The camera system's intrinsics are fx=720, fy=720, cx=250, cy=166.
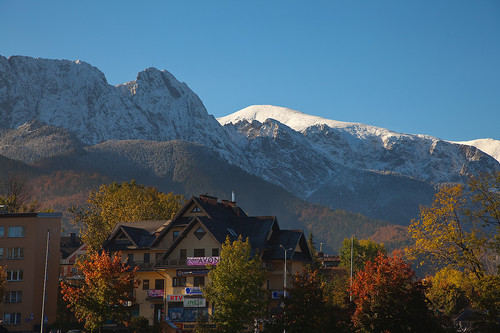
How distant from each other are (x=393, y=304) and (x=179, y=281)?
123 feet

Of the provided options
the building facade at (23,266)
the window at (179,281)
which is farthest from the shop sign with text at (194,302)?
the building facade at (23,266)

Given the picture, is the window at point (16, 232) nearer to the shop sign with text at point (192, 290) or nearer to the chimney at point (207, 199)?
the chimney at point (207, 199)

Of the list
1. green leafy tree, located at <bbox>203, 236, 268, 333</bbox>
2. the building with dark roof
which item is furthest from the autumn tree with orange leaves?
green leafy tree, located at <bbox>203, 236, 268, 333</bbox>

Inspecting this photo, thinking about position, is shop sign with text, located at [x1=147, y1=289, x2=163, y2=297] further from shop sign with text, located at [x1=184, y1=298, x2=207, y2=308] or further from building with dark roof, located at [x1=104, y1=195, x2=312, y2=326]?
shop sign with text, located at [x1=184, y1=298, x2=207, y2=308]

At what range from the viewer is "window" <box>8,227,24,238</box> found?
9681 cm

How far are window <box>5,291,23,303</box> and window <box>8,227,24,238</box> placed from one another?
7.55 meters

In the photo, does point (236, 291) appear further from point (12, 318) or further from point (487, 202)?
point (12, 318)

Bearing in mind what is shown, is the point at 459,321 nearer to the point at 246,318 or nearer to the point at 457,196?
the point at 246,318

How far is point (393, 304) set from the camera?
187 feet

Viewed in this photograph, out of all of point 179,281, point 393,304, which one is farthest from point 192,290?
point 393,304

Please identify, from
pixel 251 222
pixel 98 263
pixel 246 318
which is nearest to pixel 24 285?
pixel 98 263

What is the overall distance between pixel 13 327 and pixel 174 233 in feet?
81.3

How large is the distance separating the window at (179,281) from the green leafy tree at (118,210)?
30.7 m

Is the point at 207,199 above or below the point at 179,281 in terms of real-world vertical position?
above
